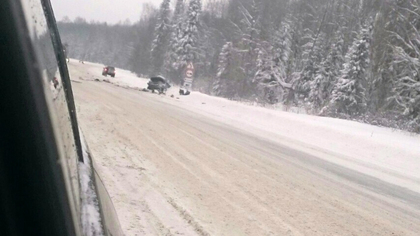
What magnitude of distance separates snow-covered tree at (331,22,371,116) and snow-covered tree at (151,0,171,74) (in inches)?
1452

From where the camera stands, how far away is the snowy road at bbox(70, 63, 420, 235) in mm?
4141

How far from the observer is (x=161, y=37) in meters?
66.8

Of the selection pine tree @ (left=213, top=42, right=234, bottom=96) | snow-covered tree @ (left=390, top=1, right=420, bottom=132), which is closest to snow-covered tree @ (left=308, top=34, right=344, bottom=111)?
pine tree @ (left=213, top=42, right=234, bottom=96)

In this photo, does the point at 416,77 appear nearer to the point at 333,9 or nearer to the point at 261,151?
the point at 261,151

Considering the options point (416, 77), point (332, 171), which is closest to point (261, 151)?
point (332, 171)

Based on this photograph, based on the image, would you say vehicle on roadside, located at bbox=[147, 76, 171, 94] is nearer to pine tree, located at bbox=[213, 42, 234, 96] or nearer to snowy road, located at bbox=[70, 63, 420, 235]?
pine tree, located at bbox=[213, 42, 234, 96]

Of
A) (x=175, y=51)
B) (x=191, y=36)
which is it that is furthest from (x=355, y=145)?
(x=175, y=51)

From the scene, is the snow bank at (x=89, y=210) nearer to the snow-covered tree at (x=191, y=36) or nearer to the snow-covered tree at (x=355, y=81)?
the snow-covered tree at (x=355, y=81)

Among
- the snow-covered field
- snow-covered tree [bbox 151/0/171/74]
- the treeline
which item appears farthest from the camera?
snow-covered tree [bbox 151/0/171/74]

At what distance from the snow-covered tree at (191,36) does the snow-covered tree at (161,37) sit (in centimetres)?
1190

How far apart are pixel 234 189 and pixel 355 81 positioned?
3304 cm

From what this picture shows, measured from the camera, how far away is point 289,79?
45844mm

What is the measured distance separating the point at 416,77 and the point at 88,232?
21.6m

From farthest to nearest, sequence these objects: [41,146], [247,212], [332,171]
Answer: [332,171], [247,212], [41,146]
